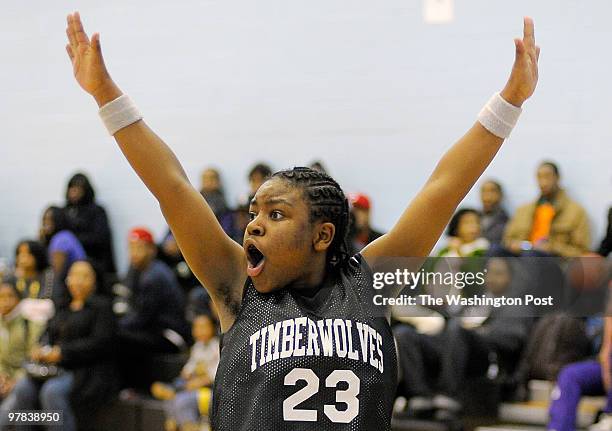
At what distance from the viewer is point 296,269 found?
8.11ft

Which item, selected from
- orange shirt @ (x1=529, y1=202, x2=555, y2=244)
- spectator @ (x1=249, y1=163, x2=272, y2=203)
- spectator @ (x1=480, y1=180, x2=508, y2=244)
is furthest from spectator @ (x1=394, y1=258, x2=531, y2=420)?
spectator @ (x1=249, y1=163, x2=272, y2=203)

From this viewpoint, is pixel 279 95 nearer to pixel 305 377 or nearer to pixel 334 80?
pixel 334 80

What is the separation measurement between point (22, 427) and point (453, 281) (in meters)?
2.42

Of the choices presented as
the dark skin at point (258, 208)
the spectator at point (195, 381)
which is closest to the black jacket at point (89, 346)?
the spectator at point (195, 381)

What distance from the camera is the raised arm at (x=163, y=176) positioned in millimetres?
2453

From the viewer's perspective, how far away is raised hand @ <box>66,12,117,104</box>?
2457mm

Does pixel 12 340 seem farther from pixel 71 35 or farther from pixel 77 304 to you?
pixel 71 35

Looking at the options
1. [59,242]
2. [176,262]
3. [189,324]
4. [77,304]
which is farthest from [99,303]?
[59,242]

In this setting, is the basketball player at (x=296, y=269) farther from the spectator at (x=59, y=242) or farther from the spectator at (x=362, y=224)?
the spectator at (x=59, y=242)

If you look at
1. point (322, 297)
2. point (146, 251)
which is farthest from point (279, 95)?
point (322, 297)

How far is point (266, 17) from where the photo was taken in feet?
25.9

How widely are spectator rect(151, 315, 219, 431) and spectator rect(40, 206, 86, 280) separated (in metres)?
1.35

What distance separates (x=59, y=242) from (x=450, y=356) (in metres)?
3.32

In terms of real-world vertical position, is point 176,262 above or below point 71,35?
below
